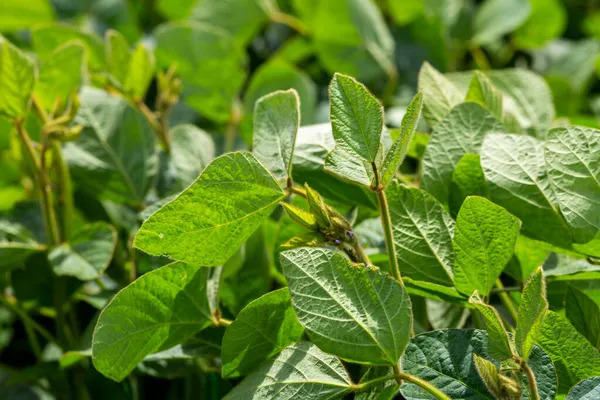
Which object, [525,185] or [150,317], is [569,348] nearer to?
[525,185]

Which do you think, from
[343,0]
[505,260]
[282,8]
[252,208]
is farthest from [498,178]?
[282,8]

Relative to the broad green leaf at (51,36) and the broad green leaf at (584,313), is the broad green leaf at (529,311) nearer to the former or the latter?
the broad green leaf at (584,313)

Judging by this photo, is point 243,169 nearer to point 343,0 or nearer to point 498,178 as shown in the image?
point 498,178

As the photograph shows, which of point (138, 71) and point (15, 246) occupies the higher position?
point (138, 71)

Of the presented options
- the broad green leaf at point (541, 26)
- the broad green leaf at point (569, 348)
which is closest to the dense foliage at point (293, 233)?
the broad green leaf at point (569, 348)

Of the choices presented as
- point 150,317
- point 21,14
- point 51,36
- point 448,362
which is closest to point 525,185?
point 448,362

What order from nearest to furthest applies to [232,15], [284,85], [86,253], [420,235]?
[420,235] < [86,253] < [284,85] < [232,15]
